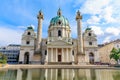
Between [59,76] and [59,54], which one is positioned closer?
[59,76]

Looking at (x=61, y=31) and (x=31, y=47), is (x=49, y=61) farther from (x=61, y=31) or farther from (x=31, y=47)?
(x=61, y=31)

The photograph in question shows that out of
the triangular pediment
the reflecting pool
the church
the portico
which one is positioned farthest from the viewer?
the church

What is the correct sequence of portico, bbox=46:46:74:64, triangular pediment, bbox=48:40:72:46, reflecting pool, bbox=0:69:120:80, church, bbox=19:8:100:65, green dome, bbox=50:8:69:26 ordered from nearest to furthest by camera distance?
reflecting pool, bbox=0:69:120:80
triangular pediment, bbox=48:40:72:46
portico, bbox=46:46:74:64
church, bbox=19:8:100:65
green dome, bbox=50:8:69:26

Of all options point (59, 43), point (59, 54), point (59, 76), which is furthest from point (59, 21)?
point (59, 76)

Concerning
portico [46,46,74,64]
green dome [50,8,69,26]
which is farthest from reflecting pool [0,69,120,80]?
green dome [50,8,69,26]

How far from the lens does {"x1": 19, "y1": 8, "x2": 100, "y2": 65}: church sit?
47.6 meters

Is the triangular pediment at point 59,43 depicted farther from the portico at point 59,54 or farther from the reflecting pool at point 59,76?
the reflecting pool at point 59,76

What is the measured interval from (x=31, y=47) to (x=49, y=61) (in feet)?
31.2

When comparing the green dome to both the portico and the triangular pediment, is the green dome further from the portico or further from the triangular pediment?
the portico

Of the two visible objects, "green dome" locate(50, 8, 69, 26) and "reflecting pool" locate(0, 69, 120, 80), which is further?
"green dome" locate(50, 8, 69, 26)

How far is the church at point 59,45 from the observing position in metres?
47.6

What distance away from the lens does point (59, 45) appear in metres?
47.5

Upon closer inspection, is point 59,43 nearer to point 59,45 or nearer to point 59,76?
point 59,45

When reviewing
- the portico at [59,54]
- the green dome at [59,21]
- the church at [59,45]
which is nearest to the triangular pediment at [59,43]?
the church at [59,45]
